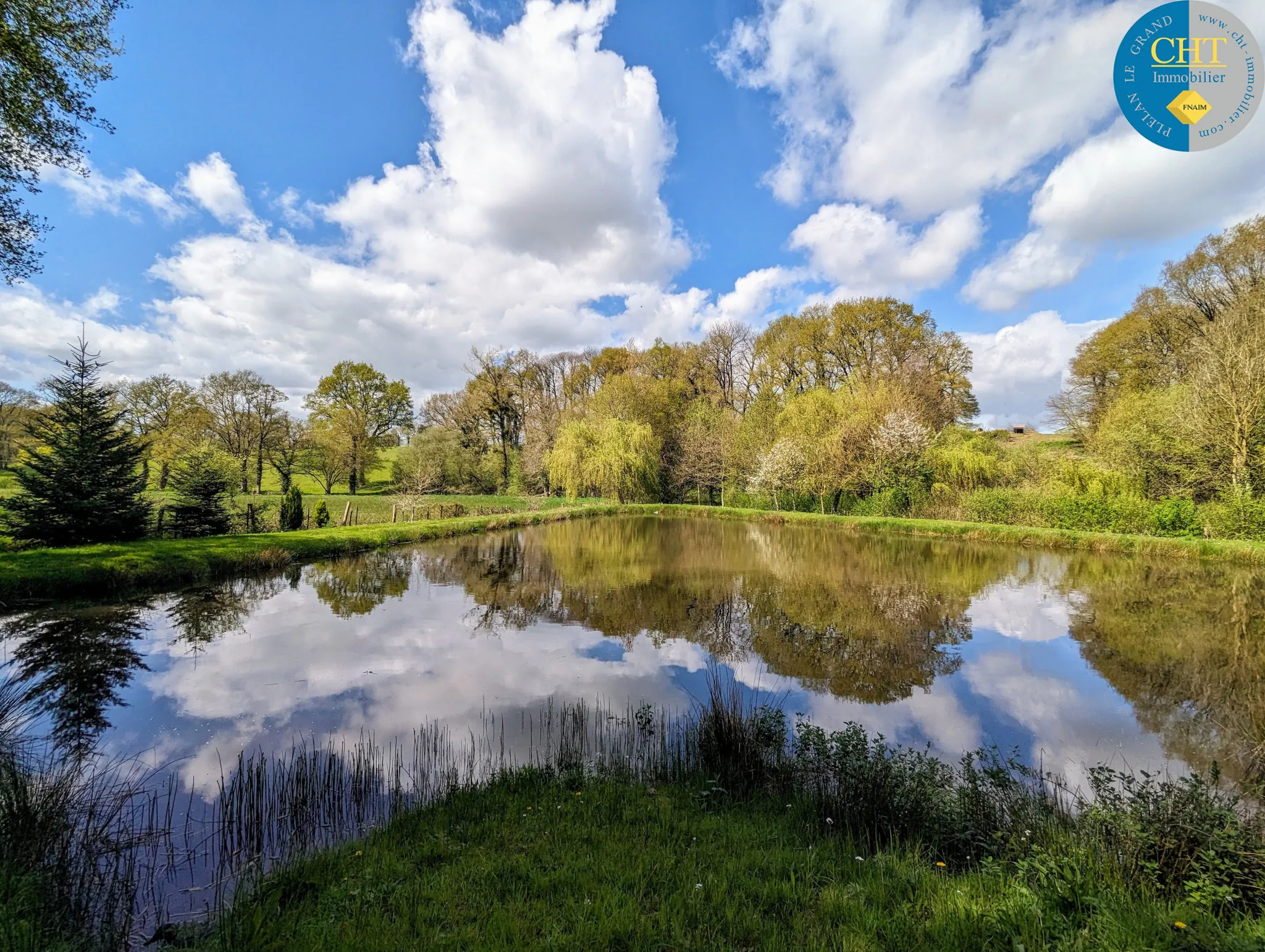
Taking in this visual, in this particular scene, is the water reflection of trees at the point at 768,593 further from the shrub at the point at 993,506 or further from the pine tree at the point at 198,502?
the pine tree at the point at 198,502

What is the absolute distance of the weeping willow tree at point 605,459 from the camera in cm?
3328

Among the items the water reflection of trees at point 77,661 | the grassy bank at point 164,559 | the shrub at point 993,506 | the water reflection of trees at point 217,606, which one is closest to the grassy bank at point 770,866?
the water reflection of trees at point 77,661

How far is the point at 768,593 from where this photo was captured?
12.4 meters

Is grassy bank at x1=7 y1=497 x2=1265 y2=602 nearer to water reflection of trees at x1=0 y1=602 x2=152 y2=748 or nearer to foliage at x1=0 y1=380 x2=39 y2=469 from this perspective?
water reflection of trees at x1=0 y1=602 x2=152 y2=748

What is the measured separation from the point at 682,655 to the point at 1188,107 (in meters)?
14.7

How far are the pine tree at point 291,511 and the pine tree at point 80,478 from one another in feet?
19.2

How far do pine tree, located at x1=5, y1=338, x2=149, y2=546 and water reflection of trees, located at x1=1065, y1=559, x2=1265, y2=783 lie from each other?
2096 centimetres

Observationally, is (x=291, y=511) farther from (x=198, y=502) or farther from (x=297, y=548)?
(x=297, y=548)

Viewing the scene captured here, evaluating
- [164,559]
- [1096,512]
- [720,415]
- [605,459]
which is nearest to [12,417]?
[164,559]

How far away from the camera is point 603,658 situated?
8172mm

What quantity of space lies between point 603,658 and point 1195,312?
117 feet

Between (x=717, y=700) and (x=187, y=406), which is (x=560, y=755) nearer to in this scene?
(x=717, y=700)

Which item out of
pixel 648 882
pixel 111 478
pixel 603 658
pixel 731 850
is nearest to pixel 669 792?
pixel 731 850

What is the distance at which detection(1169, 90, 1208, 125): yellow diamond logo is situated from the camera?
9719mm
